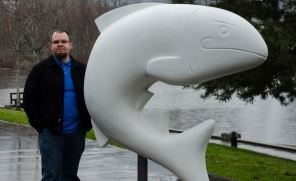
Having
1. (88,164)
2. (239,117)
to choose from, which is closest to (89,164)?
(88,164)

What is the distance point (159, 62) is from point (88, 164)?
5337mm

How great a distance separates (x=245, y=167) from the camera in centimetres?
967

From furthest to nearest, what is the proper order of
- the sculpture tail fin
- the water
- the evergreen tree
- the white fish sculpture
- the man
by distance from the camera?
the water → the evergreen tree → the man → the sculpture tail fin → the white fish sculpture

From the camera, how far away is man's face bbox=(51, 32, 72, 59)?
550cm

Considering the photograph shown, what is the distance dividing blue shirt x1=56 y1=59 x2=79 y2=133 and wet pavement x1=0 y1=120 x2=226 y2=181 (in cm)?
334

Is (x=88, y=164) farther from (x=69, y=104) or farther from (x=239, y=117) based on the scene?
(x=239, y=117)

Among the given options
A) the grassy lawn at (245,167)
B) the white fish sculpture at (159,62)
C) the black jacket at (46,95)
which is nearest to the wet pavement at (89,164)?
the grassy lawn at (245,167)

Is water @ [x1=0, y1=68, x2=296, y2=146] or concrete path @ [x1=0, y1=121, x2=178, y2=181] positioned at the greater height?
concrete path @ [x1=0, y1=121, x2=178, y2=181]

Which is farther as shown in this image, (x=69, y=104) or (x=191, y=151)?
(x=69, y=104)

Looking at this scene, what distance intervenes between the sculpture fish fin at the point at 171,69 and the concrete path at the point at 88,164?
386 cm

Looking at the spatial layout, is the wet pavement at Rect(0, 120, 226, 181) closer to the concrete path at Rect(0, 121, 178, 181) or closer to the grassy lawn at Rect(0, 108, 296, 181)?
the concrete path at Rect(0, 121, 178, 181)

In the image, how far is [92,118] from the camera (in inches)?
212

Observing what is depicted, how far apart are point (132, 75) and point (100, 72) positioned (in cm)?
27

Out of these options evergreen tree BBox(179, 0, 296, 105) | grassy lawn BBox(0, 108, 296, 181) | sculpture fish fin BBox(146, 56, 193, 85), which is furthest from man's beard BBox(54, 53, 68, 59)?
grassy lawn BBox(0, 108, 296, 181)
